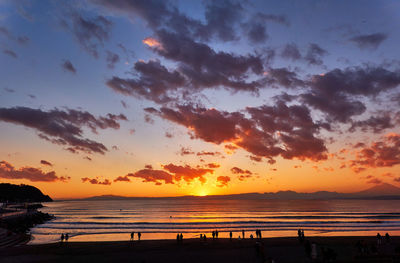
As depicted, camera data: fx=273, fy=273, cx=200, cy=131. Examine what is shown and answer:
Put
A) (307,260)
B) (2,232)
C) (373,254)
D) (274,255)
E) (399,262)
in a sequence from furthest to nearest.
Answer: (2,232) < (274,255) < (373,254) < (307,260) < (399,262)

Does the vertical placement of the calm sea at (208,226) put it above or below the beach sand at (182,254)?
below

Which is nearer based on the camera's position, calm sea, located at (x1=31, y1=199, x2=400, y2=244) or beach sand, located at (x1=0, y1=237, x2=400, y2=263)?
beach sand, located at (x1=0, y1=237, x2=400, y2=263)

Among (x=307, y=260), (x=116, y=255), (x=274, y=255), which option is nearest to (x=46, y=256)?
(x=116, y=255)

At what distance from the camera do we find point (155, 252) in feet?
110

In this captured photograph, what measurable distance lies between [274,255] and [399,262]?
1175cm

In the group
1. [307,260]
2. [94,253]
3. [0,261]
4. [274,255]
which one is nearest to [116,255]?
[94,253]

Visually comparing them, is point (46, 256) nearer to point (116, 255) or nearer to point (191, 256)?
point (116, 255)

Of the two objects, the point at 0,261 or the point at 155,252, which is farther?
the point at 155,252

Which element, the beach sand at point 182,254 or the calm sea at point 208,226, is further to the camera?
the calm sea at point 208,226

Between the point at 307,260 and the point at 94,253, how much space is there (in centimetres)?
2495

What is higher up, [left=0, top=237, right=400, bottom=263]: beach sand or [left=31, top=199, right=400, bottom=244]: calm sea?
[left=0, top=237, right=400, bottom=263]: beach sand

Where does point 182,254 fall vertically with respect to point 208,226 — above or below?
above

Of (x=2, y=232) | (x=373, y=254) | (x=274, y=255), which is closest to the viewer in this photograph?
(x=373, y=254)

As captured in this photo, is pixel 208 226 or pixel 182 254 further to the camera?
pixel 208 226
